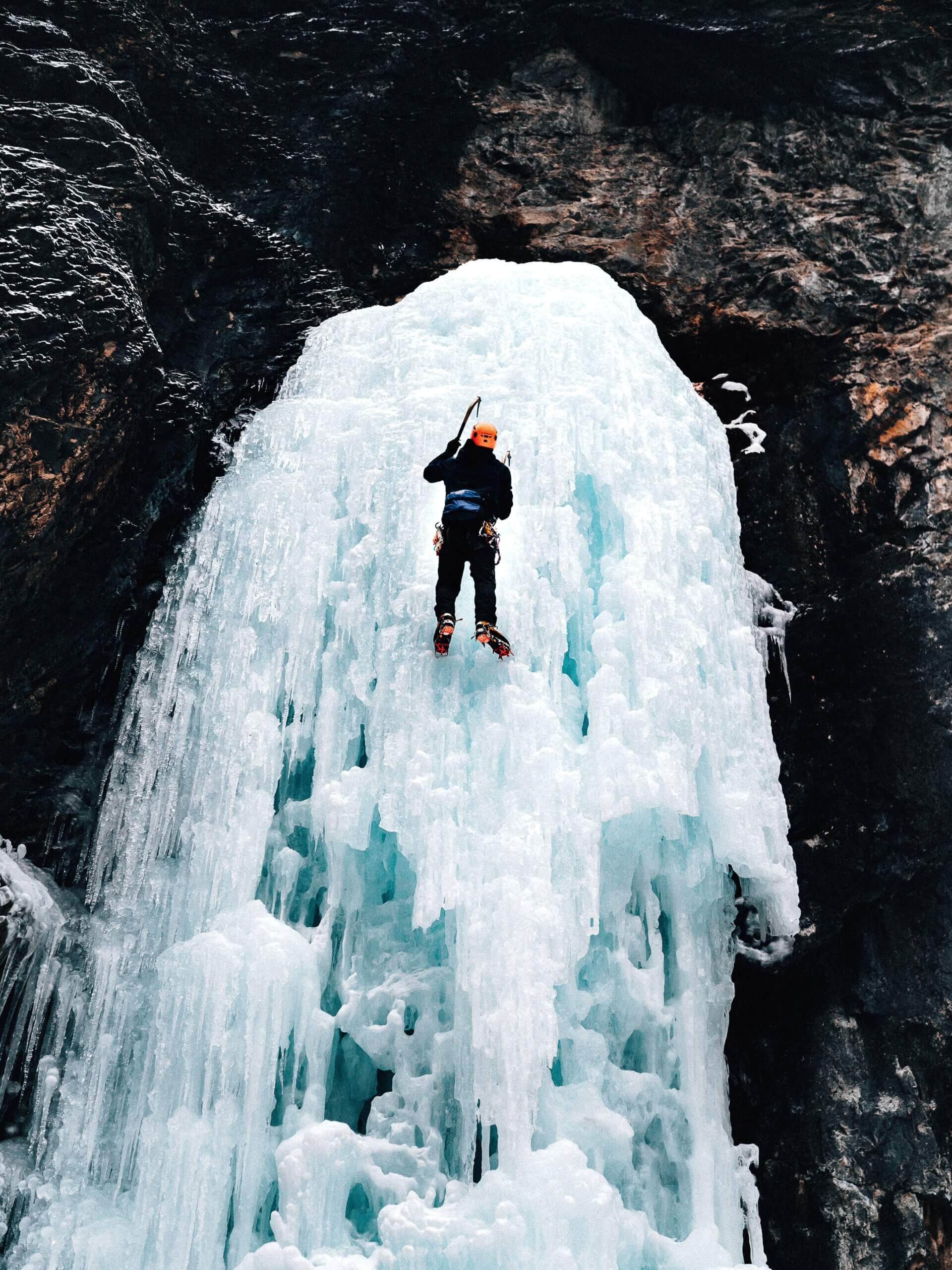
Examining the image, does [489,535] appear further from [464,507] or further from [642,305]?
[642,305]

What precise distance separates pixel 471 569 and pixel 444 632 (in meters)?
0.38

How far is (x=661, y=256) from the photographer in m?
8.16

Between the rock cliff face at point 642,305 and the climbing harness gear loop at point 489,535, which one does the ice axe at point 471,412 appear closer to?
the climbing harness gear loop at point 489,535

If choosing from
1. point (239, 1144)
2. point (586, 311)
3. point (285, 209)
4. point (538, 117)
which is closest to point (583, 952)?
point (239, 1144)

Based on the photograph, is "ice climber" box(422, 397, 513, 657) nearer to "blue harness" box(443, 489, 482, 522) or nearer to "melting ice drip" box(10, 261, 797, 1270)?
A: "blue harness" box(443, 489, 482, 522)

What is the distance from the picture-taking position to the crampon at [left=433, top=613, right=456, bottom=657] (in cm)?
566

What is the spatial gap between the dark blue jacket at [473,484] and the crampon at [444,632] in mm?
521

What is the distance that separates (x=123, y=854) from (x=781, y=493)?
188 inches

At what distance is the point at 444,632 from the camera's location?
5684 mm

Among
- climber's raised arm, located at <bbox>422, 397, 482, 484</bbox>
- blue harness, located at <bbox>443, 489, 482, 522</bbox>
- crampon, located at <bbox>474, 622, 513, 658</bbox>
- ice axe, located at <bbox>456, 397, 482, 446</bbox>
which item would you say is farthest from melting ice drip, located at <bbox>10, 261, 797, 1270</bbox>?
blue harness, located at <bbox>443, 489, 482, 522</bbox>

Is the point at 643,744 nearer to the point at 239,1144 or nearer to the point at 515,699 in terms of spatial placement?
the point at 515,699

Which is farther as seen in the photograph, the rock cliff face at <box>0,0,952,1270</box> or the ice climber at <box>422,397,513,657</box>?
the rock cliff face at <box>0,0,952,1270</box>

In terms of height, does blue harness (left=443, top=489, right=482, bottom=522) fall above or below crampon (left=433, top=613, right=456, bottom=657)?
above

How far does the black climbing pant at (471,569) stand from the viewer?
5.66 meters
